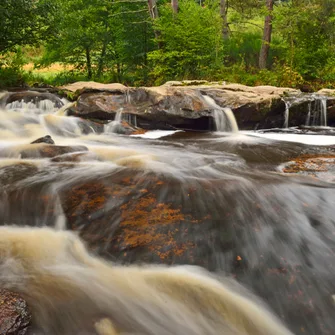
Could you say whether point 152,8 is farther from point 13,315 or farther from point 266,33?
point 13,315

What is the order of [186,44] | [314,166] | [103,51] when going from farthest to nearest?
1. [103,51]
2. [186,44]
3. [314,166]

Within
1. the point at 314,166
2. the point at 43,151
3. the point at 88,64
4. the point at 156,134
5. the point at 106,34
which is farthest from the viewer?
the point at 88,64

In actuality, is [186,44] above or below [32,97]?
above

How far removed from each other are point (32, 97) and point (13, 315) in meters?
8.88

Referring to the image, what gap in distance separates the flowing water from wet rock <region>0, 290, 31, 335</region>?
0.27 ft

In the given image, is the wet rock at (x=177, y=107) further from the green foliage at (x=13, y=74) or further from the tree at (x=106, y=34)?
the tree at (x=106, y=34)

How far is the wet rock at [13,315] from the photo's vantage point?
1880 mm

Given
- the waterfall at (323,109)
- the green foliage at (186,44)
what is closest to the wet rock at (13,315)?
the waterfall at (323,109)

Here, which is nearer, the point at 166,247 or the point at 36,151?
the point at 166,247

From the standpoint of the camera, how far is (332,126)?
9930 millimetres

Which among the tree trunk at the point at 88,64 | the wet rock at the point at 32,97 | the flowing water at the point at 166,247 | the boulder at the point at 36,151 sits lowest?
the flowing water at the point at 166,247

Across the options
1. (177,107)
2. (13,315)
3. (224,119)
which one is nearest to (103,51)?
(177,107)

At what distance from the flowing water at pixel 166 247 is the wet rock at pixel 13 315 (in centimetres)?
8

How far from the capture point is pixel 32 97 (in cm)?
969
